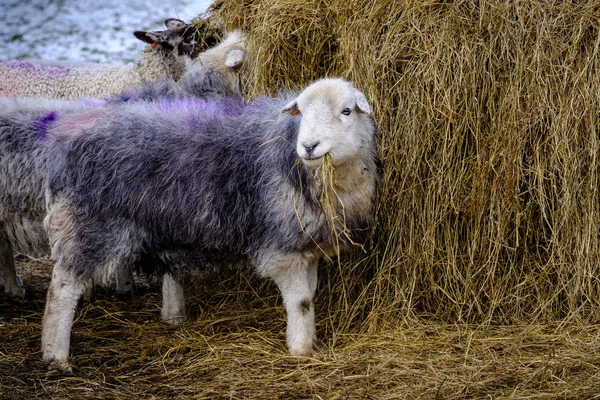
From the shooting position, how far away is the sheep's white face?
434cm

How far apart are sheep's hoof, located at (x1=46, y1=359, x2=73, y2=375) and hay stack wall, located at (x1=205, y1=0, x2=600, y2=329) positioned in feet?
5.52

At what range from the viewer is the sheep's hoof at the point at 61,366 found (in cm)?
459

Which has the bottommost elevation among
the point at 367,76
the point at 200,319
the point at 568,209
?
the point at 200,319

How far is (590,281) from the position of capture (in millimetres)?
4992

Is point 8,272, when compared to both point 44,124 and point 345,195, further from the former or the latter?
point 345,195

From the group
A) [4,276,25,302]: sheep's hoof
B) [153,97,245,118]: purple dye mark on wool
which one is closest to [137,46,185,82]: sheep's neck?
[4,276,25,302]: sheep's hoof

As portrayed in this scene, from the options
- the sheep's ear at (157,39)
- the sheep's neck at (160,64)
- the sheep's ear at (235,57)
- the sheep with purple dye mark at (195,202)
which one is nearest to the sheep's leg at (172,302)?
the sheep with purple dye mark at (195,202)

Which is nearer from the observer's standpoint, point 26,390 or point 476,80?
point 26,390

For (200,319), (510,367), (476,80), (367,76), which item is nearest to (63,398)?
(200,319)

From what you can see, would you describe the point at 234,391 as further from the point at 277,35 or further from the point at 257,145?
the point at 277,35

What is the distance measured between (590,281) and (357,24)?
218 cm

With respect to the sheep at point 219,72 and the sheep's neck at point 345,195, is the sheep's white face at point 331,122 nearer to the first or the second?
the sheep's neck at point 345,195

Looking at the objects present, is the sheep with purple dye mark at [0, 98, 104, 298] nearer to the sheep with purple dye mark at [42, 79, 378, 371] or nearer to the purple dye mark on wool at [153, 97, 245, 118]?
the sheep with purple dye mark at [42, 79, 378, 371]

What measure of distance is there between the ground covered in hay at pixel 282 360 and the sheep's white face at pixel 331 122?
3.72 ft
